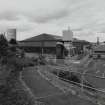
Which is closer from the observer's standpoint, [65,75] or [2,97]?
[2,97]

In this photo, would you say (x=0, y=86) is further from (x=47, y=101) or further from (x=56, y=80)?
(x=56, y=80)

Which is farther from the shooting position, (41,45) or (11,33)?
(41,45)

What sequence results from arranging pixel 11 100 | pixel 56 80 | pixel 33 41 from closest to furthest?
pixel 11 100 → pixel 56 80 → pixel 33 41

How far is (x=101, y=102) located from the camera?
4.12 m

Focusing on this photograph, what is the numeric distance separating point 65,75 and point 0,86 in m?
4.83

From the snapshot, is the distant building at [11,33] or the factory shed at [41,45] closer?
the distant building at [11,33]

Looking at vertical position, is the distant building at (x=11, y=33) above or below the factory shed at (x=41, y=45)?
above

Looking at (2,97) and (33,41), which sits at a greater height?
(33,41)

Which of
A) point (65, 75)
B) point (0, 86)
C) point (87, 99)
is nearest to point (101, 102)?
point (87, 99)

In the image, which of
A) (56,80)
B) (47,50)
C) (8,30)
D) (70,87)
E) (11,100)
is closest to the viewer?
(11,100)

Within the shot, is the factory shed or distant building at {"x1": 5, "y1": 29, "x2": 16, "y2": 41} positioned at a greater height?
distant building at {"x1": 5, "y1": 29, "x2": 16, "y2": 41}

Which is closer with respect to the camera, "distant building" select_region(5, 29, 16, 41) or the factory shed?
"distant building" select_region(5, 29, 16, 41)

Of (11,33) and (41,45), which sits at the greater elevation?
(11,33)

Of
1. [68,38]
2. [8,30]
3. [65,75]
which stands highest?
[8,30]
